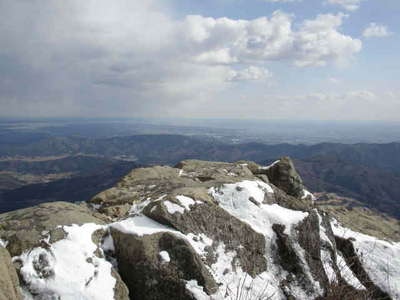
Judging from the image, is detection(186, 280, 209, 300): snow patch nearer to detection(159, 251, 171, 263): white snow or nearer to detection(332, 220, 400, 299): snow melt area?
detection(159, 251, 171, 263): white snow

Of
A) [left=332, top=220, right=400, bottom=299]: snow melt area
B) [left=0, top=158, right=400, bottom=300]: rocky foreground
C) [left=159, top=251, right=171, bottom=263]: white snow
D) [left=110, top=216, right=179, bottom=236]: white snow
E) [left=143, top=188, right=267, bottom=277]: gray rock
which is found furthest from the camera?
[left=332, top=220, right=400, bottom=299]: snow melt area

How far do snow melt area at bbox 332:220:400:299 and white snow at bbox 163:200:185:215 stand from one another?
10722 mm

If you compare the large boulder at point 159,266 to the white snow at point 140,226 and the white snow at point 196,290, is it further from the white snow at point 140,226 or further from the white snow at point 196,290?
the white snow at point 140,226

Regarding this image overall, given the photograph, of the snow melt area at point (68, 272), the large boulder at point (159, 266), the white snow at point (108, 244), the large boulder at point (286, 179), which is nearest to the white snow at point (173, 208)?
the large boulder at point (159, 266)

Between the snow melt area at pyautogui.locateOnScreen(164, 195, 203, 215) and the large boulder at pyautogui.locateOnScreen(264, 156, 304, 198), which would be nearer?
the snow melt area at pyautogui.locateOnScreen(164, 195, 203, 215)

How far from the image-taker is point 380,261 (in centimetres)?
1848

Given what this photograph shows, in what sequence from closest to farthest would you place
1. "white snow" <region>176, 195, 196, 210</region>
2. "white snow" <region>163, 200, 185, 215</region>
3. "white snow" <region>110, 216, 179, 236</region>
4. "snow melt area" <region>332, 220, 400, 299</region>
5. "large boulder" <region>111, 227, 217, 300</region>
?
"large boulder" <region>111, 227, 217, 300</region> → "white snow" <region>110, 216, 179, 236</region> → "white snow" <region>163, 200, 185, 215</region> → "white snow" <region>176, 195, 196, 210</region> → "snow melt area" <region>332, 220, 400, 299</region>

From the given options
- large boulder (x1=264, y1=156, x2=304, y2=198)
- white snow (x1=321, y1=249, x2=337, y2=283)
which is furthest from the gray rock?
large boulder (x1=264, y1=156, x2=304, y2=198)

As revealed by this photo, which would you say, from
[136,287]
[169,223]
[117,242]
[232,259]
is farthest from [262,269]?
[117,242]

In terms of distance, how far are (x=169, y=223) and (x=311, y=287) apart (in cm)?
782

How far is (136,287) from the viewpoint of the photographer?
36.0ft

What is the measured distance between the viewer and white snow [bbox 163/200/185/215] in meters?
13.8

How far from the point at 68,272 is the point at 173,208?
5.47 m

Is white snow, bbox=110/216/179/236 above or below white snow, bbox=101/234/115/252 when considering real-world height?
above
